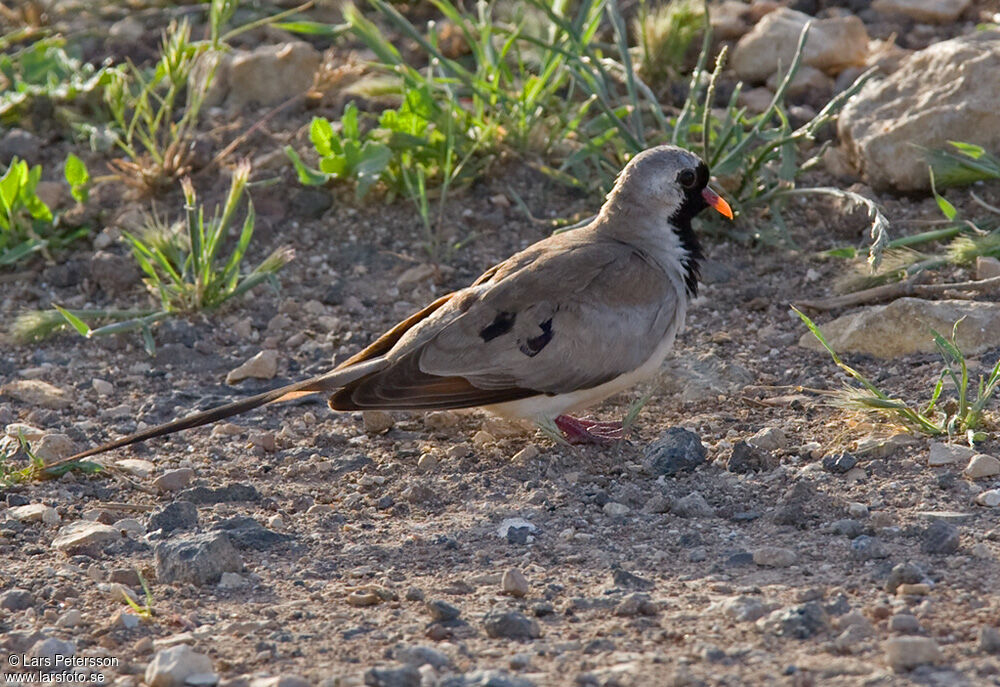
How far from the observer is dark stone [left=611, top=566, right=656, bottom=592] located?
A: 339 centimetres

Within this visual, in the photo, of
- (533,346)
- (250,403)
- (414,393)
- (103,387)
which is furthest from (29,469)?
(533,346)

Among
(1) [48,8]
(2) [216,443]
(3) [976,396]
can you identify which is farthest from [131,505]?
(1) [48,8]

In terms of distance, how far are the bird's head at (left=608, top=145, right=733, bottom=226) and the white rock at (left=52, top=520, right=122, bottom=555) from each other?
2051 millimetres

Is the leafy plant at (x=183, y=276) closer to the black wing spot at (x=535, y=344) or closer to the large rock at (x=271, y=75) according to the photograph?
the large rock at (x=271, y=75)

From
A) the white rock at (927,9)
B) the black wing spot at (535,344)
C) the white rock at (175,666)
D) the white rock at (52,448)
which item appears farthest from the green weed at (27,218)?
the white rock at (927,9)

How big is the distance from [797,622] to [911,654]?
0.91ft

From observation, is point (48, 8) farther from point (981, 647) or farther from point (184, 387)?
point (981, 647)

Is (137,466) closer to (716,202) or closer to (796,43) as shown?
(716,202)

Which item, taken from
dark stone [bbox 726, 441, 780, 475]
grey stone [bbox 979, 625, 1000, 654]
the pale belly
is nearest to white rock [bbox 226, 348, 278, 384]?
the pale belly

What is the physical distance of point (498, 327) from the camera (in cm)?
438

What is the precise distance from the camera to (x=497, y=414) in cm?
454

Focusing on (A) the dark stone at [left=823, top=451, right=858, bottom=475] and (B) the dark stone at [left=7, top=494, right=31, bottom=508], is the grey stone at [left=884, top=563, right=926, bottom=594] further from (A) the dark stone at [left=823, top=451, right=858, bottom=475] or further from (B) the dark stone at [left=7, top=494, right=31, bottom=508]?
(B) the dark stone at [left=7, top=494, right=31, bottom=508]

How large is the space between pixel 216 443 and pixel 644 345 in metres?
1.51

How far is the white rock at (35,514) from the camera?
400 centimetres
